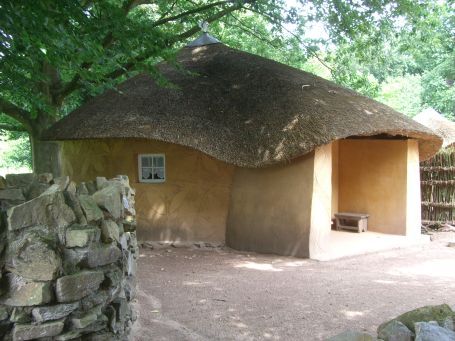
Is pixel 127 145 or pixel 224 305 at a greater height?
pixel 127 145

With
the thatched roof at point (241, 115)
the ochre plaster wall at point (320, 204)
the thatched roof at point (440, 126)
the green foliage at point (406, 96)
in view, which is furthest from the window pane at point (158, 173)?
the green foliage at point (406, 96)

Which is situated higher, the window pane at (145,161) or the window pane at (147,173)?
the window pane at (145,161)

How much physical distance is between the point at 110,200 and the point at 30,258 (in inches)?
29.6

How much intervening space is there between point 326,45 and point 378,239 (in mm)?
6591

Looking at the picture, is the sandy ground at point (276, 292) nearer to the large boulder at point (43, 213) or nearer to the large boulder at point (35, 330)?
the large boulder at point (35, 330)

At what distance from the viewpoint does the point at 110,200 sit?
3.25 meters

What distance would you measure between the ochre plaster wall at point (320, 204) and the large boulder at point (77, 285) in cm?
516

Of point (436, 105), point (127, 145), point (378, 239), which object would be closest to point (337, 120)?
point (378, 239)

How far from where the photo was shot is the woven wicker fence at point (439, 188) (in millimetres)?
10742

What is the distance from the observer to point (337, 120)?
299 inches

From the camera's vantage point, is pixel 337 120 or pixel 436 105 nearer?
pixel 337 120

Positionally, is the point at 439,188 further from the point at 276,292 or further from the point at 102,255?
the point at 102,255

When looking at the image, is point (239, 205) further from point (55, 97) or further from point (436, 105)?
point (436, 105)

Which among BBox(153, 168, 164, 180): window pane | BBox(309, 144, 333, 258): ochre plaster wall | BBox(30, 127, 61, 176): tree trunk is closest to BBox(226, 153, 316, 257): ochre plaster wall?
BBox(309, 144, 333, 258): ochre plaster wall
